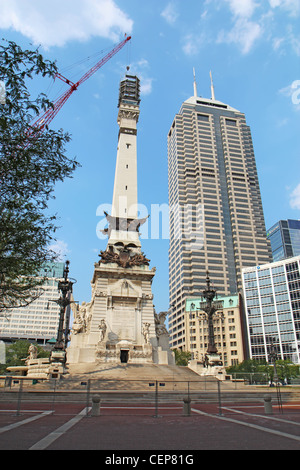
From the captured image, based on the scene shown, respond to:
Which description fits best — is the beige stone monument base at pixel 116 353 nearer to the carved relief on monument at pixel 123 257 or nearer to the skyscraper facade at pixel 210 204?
the carved relief on monument at pixel 123 257

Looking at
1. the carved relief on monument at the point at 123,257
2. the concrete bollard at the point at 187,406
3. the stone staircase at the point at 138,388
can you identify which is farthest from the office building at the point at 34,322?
the concrete bollard at the point at 187,406

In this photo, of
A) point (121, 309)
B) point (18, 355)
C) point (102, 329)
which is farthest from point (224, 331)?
point (102, 329)

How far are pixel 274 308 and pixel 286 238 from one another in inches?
3528

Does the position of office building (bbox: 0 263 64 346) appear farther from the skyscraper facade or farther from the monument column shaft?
the monument column shaft

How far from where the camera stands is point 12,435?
732 cm

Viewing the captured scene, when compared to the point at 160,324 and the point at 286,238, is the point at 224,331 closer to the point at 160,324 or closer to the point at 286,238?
the point at 160,324

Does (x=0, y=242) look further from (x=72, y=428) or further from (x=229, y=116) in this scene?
(x=229, y=116)

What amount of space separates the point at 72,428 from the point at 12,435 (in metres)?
1.62

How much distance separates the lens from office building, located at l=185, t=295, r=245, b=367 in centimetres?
8806

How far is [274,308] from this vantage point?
80500mm

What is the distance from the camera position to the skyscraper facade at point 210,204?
4375 inches

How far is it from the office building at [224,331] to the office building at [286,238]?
77.1 meters

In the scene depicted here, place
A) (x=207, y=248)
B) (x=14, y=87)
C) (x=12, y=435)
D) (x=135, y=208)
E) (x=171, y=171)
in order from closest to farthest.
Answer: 1. (x=12, y=435)
2. (x=14, y=87)
3. (x=135, y=208)
4. (x=207, y=248)
5. (x=171, y=171)
